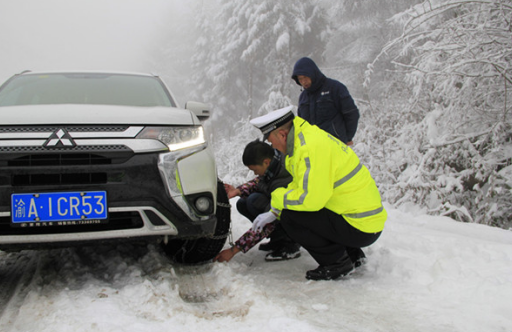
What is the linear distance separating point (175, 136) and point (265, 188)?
3.82 ft

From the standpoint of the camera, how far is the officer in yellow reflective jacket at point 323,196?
8.04 feet

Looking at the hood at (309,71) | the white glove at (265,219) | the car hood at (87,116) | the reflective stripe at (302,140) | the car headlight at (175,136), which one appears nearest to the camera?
the car hood at (87,116)

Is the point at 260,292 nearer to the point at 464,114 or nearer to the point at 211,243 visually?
the point at 211,243

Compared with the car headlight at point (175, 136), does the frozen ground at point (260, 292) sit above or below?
below

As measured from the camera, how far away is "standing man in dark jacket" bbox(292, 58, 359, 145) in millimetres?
4168

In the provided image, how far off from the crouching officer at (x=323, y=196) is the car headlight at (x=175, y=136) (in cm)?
41

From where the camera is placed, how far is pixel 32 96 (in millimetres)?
3219

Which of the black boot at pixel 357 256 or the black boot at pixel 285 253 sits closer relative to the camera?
the black boot at pixel 357 256

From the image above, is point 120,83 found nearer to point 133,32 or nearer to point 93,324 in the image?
point 93,324

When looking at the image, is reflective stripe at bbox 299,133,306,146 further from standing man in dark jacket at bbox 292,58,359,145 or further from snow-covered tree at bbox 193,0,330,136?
snow-covered tree at bbox 193,0,330,136

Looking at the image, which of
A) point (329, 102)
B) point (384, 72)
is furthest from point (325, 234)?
point (384, 72)

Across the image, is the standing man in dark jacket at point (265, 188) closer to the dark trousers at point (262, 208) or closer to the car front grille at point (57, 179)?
the dark trousers at point (262, 208)

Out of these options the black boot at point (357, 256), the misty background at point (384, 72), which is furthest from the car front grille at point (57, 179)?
the misty background at point (384, 72)

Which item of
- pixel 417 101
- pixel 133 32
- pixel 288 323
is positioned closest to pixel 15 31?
pixel 133 32
